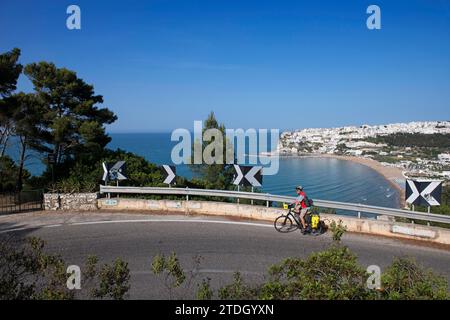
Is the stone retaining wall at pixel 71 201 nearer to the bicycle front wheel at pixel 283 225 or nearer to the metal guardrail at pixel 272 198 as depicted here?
the metal guardrail at pixel 272 198

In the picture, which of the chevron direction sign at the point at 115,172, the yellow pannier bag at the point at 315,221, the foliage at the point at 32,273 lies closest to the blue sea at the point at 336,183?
the chevron direction sign at the point at 115,172

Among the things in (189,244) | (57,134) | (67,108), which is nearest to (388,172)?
(67,108)

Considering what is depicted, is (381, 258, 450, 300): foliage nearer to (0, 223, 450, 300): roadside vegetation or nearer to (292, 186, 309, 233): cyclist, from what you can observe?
(0, 223, 450, 300): roadside vegetation

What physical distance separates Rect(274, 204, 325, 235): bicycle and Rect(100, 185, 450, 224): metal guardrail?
70cm

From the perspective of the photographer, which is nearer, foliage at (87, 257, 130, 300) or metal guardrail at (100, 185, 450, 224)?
foliage at (87, 257, 130, 300)

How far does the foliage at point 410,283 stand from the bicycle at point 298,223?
5.72 meters

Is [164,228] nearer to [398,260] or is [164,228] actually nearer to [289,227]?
[289,227]

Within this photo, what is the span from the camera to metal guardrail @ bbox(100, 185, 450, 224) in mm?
9305

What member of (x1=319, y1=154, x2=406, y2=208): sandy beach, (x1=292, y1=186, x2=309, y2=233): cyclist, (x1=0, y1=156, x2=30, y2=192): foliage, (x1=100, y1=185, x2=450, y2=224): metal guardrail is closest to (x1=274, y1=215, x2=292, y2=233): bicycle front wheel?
(x1=292, y1=186, x2=309, y2=233): cyclist

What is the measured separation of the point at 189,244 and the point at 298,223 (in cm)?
342

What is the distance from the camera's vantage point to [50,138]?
69.2 feet
